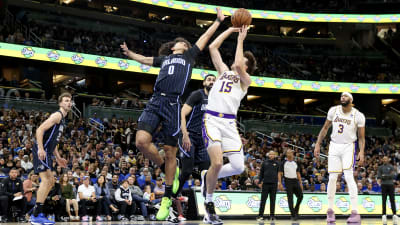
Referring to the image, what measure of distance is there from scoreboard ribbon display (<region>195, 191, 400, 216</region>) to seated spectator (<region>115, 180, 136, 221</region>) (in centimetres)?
198

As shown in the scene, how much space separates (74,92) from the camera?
29.3 m

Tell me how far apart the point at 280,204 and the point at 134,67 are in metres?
16.3

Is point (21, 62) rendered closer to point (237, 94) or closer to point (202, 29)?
point (202, 29)

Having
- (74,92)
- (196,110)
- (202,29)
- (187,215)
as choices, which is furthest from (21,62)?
(196,110)

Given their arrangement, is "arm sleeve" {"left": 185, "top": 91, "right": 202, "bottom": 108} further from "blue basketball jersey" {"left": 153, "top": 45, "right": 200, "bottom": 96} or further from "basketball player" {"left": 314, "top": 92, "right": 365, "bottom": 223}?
"basketball player" {"left": 314, "top": 92, "right": 365, "bottom": 223}

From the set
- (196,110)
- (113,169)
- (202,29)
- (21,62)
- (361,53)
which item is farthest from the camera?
(361,53)

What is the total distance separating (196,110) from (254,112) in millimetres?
26200

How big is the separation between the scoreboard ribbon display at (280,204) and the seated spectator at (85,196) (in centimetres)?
297

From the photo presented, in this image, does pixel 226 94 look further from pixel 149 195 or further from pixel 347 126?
pixel 149 195

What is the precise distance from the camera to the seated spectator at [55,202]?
14.0m

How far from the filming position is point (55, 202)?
14.1m

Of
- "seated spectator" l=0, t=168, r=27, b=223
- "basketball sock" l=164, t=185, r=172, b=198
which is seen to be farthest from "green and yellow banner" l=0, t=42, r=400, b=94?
"basketball sock" l=164, t=185, r=172, b=198

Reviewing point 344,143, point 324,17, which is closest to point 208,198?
point 344,143

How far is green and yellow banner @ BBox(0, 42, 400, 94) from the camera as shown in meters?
27.0
